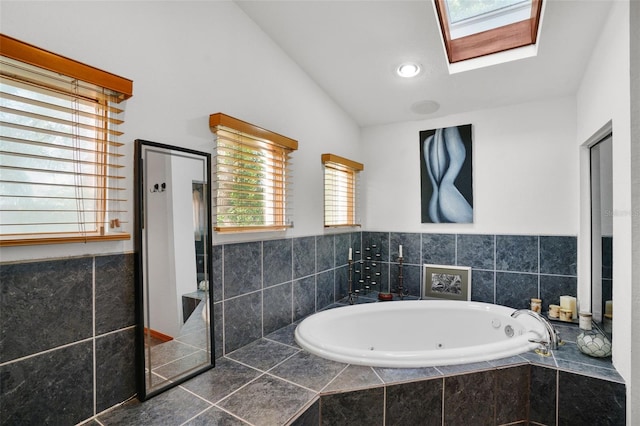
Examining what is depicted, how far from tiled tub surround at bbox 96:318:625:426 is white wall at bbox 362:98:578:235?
3.91ft

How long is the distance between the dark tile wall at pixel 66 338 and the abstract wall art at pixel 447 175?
2.65 meters

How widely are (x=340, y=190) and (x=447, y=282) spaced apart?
137 centimetres

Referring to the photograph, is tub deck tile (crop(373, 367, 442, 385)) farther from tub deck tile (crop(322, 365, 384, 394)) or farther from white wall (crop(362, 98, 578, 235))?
white wall (crop(362, 98, 578, 235))

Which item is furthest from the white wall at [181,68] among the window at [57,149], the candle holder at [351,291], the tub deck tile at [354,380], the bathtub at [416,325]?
the tub deck tile at [354,380]

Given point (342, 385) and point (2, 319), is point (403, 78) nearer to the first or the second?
point (342, 385)

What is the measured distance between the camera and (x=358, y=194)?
3.50 meters

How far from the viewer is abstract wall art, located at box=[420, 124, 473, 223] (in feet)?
9.84

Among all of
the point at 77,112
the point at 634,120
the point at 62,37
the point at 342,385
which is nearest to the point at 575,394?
the point at 342,385

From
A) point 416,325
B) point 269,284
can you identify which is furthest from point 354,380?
point 416,325

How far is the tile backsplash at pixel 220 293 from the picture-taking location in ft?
3.59

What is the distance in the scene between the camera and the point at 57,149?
1166 millimetres

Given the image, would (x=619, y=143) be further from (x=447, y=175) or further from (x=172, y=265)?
(x=172, y=265)

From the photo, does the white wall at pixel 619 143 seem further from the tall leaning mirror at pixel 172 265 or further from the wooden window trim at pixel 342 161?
the tall leaning mirror at pixel 172 265

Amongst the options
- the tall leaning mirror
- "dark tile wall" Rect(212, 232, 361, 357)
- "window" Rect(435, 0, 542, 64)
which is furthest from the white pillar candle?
the tall leaning mirror
